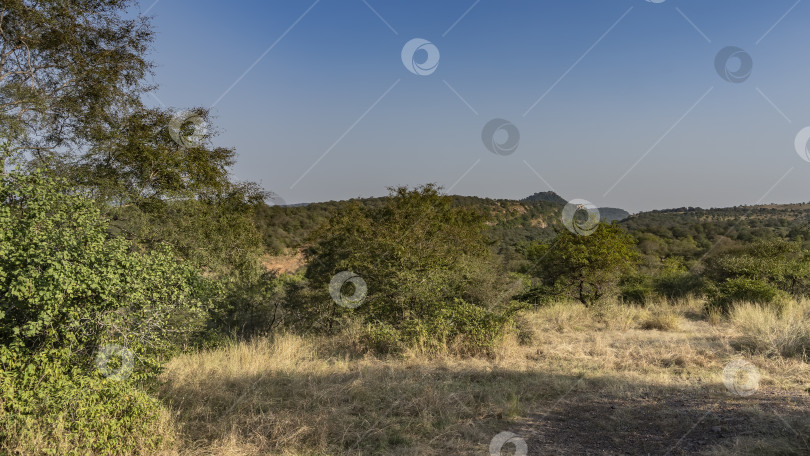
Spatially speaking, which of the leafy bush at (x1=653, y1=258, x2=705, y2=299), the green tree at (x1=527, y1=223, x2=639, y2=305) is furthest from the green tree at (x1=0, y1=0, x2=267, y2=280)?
the leafy bush at (x1=653, y1=258, x2=705, y2=299)

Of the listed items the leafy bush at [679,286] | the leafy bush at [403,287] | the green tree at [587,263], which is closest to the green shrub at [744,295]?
the green tree at [587,263]

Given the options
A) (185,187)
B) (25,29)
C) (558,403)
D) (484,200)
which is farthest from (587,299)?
(484,200)

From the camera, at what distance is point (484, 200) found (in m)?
75.2

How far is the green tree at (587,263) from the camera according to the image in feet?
46.2

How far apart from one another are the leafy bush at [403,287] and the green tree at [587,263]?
3.28m

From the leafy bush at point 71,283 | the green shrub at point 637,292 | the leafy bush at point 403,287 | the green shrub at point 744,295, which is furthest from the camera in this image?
the green shrub at point 637,292

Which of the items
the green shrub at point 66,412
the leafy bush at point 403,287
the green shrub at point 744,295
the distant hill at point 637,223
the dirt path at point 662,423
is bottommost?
the green shrub at point 66,412

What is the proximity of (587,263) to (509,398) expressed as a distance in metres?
9.68

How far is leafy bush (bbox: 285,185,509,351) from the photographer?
8.05m

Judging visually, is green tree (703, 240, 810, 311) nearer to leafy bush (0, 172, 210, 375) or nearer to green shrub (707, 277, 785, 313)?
green shrub (707, 277, 785, 313)

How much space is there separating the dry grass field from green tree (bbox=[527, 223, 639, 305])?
5.66 meters

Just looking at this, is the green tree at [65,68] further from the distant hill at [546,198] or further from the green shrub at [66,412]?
the distant hill at [546,198]

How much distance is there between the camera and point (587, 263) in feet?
46.0

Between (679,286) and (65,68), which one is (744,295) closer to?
(679,286)
